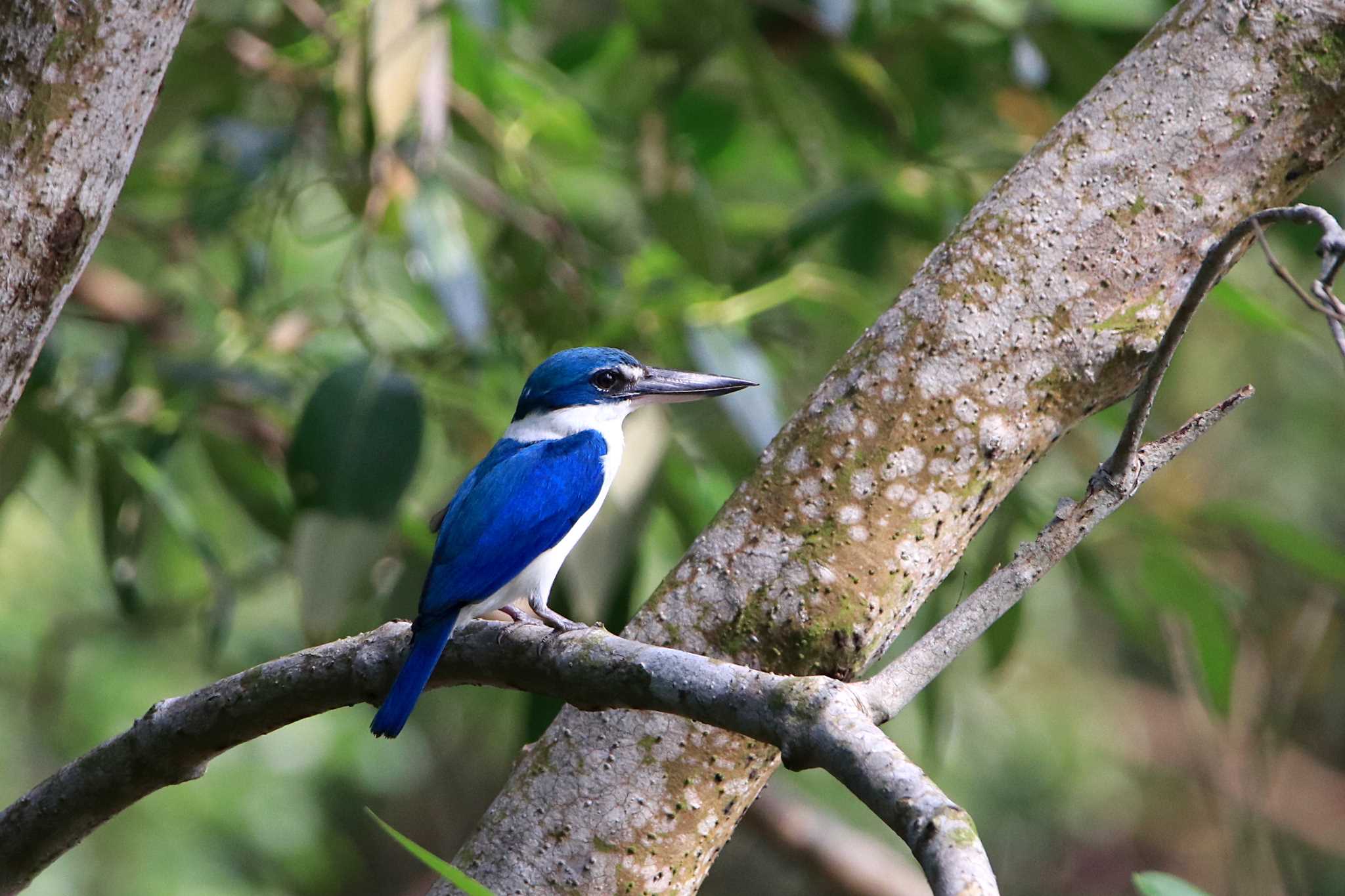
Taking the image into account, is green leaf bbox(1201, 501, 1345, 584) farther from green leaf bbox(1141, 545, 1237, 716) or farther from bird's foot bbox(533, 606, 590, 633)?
bird's foot bbox(533, 606, 590, 633)

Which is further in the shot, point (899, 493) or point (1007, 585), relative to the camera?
point (899, 493)

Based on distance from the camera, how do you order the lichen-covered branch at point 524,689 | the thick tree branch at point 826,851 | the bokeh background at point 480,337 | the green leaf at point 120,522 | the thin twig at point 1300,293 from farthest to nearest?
the thick tree branch at point 826,851, the bokeh background at point 480,337, the green leaf at point 120,522, the thin twig at point 1300,293, the lichen-covered branch at point 524,689

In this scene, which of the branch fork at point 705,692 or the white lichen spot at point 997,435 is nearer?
the branch fork at point 705,692

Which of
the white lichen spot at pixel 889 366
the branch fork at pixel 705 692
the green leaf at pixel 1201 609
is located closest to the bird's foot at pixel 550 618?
the branch fork at pixel 705 692

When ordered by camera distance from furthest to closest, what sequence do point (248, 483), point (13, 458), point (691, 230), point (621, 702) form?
point (691, 230)
point (248, 483)
point (13, 458)
point (621, 702)

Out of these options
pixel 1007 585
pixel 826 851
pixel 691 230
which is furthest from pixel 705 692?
pixel 826 851

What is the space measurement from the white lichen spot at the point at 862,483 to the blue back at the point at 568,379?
119cm

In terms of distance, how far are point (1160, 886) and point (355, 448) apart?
177cm

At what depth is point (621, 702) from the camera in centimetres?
159

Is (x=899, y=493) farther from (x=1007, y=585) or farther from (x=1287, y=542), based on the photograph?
(x=1287, y=542)

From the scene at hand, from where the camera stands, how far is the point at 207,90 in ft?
12.2

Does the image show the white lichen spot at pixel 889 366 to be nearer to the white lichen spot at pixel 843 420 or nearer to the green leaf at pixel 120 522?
the white lichen spot at pixel 843 420

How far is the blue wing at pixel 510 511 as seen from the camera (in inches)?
98.0

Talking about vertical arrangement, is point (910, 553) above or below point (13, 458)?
above
